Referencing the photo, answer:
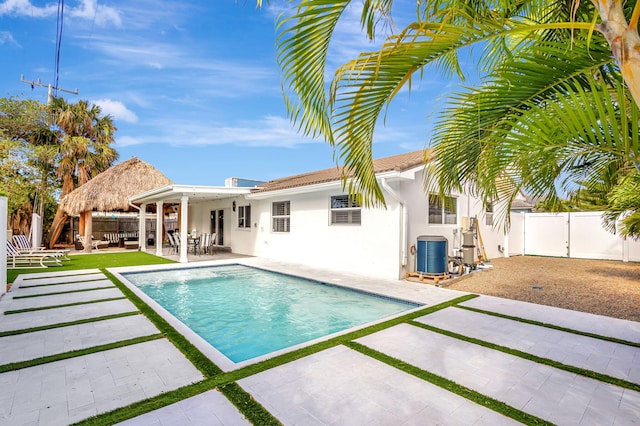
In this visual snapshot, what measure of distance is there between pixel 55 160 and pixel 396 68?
93.3ft

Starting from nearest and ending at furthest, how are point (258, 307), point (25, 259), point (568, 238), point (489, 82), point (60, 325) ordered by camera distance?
1. point (489, 82)
2. point (60, 325)
3. point (258, 307)
4. point (25, 259)
5. point (568, 238)

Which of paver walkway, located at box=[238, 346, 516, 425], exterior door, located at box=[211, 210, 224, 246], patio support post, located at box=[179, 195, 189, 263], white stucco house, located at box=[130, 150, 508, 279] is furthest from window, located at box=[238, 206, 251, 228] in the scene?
paver walkway, located at box=[238, 346, 516, 425]

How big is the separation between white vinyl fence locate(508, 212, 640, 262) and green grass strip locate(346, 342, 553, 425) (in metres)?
16.8

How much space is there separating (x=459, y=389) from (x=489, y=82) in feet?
10.4

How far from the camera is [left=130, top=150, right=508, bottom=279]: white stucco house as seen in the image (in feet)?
33.7

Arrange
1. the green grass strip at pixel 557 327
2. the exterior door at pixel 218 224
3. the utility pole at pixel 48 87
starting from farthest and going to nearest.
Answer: the utility pole at pixel 48 87
the exterior door at pixel 218 224
the green grass strip at pixel 557 327

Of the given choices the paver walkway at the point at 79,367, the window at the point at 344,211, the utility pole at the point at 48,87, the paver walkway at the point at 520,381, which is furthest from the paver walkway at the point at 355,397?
the utility pole at the point at 48,87

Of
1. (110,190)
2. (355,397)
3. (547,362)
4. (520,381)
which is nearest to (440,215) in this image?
(547,362)

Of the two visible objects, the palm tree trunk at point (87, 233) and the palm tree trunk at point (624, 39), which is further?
the palm tree trunk at point (87, 233)

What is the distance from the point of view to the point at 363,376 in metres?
Answer: 3.73

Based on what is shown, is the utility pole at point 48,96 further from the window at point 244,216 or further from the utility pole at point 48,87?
the window at point 244,216

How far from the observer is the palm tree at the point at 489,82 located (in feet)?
6.98

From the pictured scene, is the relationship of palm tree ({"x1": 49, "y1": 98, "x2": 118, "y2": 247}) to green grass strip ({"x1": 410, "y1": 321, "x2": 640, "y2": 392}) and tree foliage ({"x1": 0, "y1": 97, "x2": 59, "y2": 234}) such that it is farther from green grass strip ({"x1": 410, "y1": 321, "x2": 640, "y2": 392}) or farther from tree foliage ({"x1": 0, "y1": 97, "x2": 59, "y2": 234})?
green grass strip ({"x1": 410, "y1": 321, "x2": 640, "y2": 392})

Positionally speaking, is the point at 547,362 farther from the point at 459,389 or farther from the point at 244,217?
the point at 244,217
